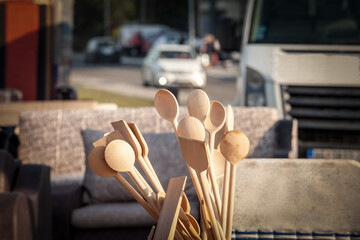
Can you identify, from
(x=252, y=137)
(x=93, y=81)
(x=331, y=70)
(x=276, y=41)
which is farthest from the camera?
(x=93, y=81)

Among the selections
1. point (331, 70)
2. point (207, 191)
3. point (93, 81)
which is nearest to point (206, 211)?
point (207, 191)

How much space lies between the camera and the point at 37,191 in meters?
3.50

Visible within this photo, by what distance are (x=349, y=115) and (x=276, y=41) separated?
0.99 m

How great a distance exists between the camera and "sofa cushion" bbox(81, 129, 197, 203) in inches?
158

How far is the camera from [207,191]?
172cm

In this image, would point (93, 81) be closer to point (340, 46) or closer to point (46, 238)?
point (340, 46)

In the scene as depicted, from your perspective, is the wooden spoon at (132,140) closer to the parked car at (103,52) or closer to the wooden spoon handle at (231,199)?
the wooden spoon handle at (231,199)

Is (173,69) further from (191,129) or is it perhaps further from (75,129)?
(191,129)

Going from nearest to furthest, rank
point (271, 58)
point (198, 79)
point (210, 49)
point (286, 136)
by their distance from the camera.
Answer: point (286, 136)
point (271, 58)
point (198, 79)
point (210, 49)

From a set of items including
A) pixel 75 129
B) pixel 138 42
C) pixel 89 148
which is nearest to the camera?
pixel 89 148

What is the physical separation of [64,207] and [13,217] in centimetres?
112

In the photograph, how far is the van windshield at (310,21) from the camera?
6.41 m

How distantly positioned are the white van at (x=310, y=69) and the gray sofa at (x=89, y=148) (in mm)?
1123

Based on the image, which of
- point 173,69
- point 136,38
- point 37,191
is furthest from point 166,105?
point 136,38
